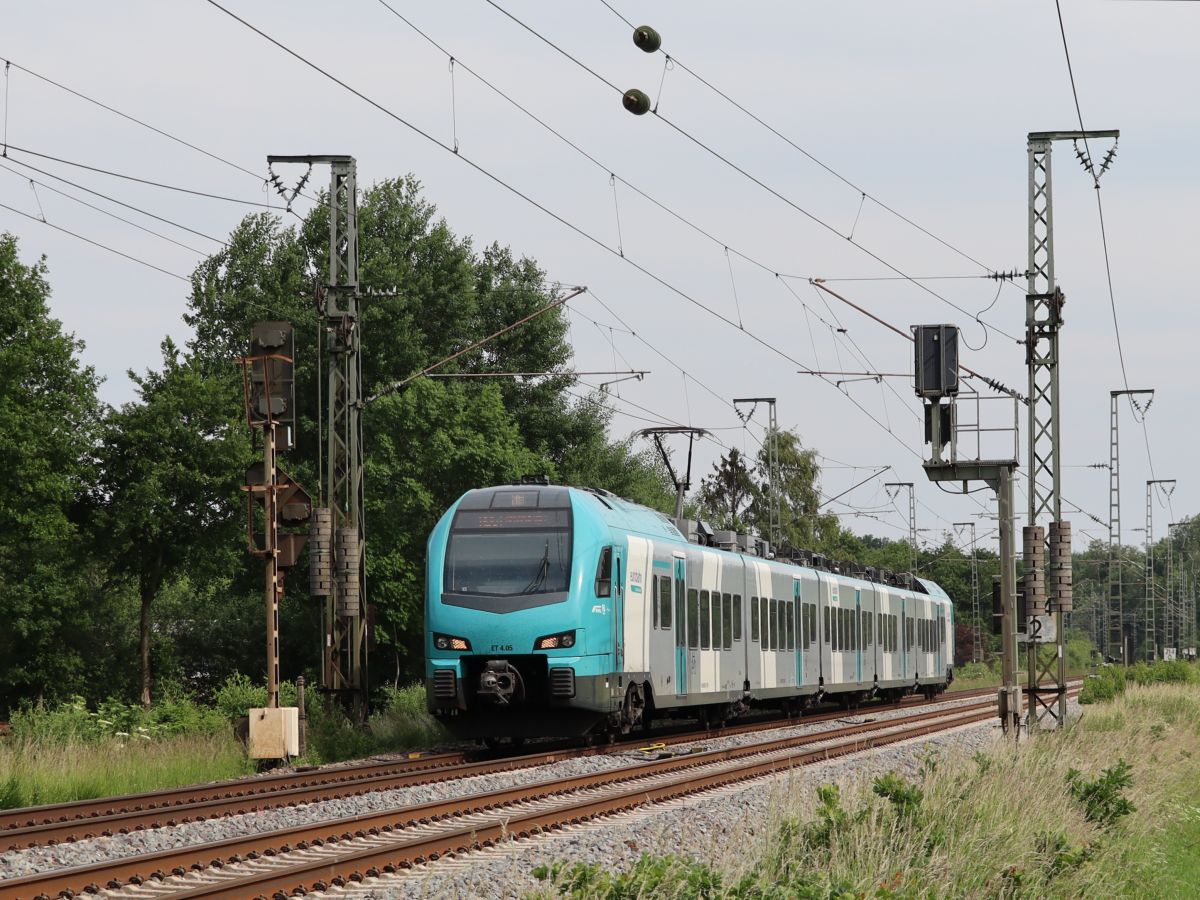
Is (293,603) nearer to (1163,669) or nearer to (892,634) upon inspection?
(892,634)

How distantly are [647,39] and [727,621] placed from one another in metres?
12.2

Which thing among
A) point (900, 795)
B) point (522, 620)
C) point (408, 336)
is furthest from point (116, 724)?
point (408, 336)

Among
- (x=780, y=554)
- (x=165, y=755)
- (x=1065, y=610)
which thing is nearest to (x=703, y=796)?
(x=165, y=755)

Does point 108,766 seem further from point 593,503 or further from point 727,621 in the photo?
point 727,621

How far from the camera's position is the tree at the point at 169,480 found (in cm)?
4906

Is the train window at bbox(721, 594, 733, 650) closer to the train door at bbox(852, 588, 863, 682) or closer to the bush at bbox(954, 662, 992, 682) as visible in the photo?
the train door at bbox(852, 588, 863, 682)

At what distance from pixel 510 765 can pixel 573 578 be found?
261cm

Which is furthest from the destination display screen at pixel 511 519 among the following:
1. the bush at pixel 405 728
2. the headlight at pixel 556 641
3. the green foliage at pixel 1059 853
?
the green foliage at pixel 1059 853

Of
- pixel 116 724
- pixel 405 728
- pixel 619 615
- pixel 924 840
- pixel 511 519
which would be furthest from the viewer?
pixel 116 724

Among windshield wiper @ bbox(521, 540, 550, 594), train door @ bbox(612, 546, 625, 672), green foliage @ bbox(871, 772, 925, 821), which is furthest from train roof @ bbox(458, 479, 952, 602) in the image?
green foliage @ bbox(871, 772, 925, 821)

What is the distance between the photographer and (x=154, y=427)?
49.3 meters

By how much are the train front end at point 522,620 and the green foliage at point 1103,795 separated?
265 inches

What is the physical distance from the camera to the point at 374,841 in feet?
41.2

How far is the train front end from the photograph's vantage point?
2031 cm
